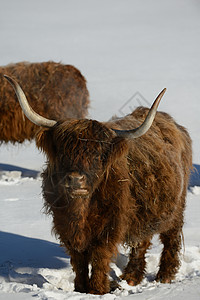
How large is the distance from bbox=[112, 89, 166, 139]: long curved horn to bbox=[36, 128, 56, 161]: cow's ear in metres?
0.47

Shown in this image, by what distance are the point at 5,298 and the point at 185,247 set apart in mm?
2244

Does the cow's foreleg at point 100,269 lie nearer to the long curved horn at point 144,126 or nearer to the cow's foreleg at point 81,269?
the cow's foreleg at point 81,269

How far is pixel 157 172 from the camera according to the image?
3707mm

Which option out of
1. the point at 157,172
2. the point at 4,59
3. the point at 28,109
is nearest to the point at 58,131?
the point at 28,109

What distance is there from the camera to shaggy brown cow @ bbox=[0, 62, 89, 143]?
24.8 feet

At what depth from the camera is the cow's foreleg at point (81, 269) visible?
3.61 m

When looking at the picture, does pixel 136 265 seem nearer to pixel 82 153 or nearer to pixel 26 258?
pixel 26 258

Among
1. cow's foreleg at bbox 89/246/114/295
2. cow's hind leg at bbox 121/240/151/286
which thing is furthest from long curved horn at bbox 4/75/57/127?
cow's hind leg at bbox 121/240/151/286

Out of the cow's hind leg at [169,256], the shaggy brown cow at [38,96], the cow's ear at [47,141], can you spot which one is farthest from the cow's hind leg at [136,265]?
the shaggy brown cow at [38,96]

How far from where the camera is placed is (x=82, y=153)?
10.4ft

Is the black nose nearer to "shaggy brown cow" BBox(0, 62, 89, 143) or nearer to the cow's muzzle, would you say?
the cow's muzzle

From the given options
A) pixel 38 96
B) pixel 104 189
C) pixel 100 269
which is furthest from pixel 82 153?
pixel 38 96

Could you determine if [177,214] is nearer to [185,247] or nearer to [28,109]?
[185,247]

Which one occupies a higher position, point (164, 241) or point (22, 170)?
point (164, 241)
